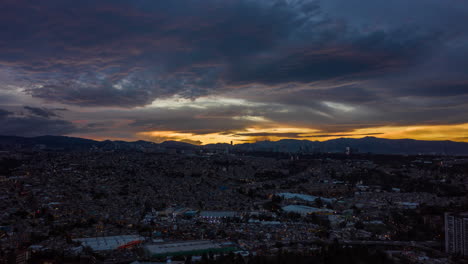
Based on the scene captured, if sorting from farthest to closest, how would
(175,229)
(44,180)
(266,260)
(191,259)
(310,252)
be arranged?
(44,180) → (175,229) → (310,252) → (191,259) → (266,260)

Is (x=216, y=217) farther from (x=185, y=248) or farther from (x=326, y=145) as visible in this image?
(x=326, y=145)

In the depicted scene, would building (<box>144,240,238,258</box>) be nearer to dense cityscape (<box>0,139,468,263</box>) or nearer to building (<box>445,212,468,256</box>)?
dense cityscape (<box>0,139,468,263</box>)

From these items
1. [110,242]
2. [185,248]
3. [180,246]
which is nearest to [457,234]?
[185,248]

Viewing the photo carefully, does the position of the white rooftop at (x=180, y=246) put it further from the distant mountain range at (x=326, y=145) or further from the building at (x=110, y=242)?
the distant mountain range at (x=326, y=145)

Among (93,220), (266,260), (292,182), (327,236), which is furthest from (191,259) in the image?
A: (292,182)

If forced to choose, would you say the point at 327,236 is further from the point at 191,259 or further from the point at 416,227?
the point at 191,259

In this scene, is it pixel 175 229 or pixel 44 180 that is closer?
pixel 175 229
